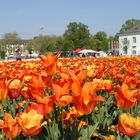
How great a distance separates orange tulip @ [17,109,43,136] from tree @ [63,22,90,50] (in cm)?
10391

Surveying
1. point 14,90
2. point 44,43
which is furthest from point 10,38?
point 14,90

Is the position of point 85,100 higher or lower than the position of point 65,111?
higher

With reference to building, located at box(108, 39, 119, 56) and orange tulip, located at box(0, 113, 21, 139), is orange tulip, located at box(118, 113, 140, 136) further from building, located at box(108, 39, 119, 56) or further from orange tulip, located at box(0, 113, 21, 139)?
building, located at box(108, 39, 119, 56)

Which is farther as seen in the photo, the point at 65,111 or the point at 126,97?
the point at 65,111

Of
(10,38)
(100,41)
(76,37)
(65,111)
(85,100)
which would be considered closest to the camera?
(85,100)

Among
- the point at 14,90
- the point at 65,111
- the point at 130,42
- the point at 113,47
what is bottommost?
the point at 113,47

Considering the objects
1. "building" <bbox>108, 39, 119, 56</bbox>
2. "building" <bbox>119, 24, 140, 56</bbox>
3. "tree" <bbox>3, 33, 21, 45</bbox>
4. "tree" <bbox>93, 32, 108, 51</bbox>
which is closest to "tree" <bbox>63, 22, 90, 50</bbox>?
"tree" <bbox>93, 32, 108, 51</bbox>

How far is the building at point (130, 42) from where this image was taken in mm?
106000

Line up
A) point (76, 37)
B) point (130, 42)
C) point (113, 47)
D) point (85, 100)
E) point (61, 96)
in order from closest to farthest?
point (85, 100) < point (61, 96) < point (76, 37) < point (113, 47) < point (130, 42)

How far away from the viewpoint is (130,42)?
112312mm

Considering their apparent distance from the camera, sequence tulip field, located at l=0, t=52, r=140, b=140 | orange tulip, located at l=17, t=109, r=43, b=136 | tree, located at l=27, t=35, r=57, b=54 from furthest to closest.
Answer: tree, located at l=27, t=35, r=57, b=54 → tulip field, located at l=0, t=52, r=140, b=140 → orange tulip, located at l=17, t=109, r=43, b=136

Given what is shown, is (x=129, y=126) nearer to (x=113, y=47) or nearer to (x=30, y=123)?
(x=30, y=123)

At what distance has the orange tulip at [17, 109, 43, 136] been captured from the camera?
1679mm

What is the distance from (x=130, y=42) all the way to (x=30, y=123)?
112 metres
